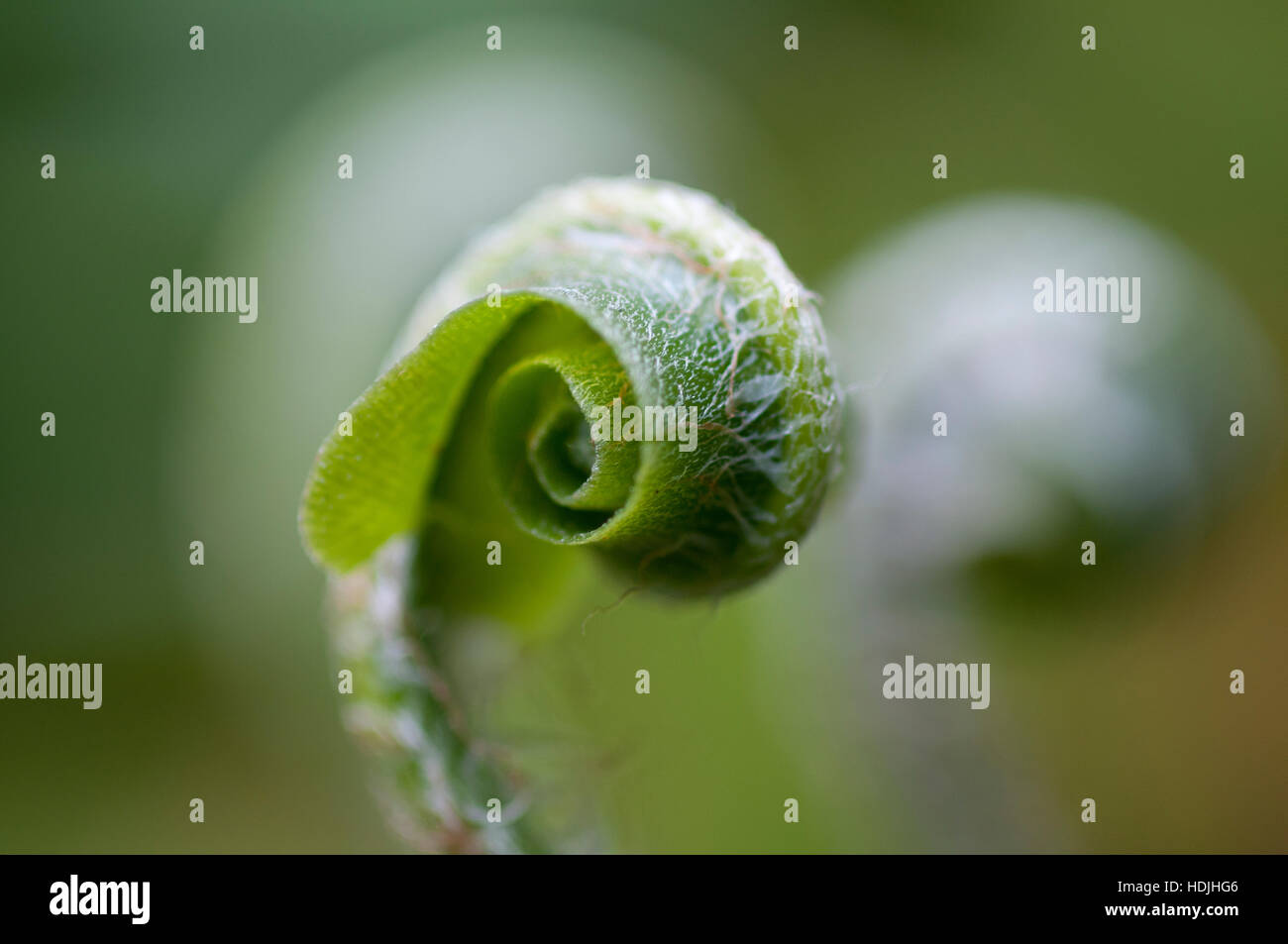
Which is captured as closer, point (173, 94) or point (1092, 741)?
point (1092, 741)

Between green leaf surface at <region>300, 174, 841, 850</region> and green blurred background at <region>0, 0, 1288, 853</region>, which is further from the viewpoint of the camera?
green blurred background at <region>0, 0, 1288, 853</region>

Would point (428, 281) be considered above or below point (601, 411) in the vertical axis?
above

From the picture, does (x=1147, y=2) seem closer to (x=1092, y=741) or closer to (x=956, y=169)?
(x=956, y=169)

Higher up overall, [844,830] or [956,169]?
[956,169]

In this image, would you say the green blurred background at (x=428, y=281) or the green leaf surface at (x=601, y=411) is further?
the green blurred background at (x=428, y=281)

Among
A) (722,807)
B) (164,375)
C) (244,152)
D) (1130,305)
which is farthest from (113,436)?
(1130,305)

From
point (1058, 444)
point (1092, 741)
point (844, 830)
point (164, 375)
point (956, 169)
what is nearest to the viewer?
point (1058, 444)

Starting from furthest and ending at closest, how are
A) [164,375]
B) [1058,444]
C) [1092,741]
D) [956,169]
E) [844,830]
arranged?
[164,375]
[956,169]
[1092,741]
[844,830]
[1058,444]

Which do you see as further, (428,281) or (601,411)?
(428,281)
